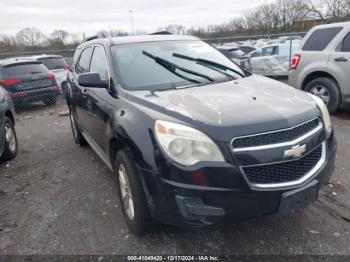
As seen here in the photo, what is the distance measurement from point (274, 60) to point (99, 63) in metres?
9.92

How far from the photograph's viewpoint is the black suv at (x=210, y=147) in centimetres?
219

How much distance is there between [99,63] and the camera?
12.8ft

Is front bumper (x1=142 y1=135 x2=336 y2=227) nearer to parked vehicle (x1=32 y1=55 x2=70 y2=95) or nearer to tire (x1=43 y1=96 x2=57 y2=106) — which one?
tire (x1=43 y1=96 x2=57 y2=106)

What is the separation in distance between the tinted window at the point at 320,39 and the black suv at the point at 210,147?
4012 mm

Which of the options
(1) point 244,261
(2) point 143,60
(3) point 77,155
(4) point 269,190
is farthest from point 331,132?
(3) point 77,155

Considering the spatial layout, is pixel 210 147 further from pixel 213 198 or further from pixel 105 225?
pixel 105 225

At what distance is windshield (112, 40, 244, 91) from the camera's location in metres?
3.22

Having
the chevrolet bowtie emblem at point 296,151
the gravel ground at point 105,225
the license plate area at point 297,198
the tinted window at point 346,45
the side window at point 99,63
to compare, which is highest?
the side window at point 99,63

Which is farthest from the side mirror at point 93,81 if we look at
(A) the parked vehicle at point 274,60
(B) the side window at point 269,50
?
(B) the side window at point 269,50

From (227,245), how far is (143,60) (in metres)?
2.10

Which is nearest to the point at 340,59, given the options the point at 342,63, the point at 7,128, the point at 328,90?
the point at 342,63

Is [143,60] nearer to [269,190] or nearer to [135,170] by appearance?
[135,170]

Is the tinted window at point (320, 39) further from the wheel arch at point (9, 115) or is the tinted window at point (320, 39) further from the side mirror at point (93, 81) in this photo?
the wheel arch at point (9, 115)

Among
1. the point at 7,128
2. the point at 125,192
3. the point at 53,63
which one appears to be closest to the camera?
the point at 125,192
